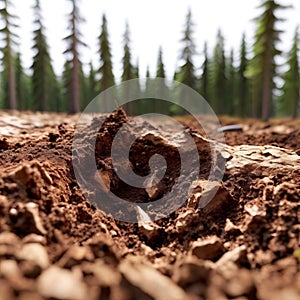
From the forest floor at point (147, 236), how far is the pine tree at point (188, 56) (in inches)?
1111

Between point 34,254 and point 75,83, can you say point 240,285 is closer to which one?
point 34,254

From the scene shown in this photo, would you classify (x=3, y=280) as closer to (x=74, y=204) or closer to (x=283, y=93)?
(x=74, y=204)

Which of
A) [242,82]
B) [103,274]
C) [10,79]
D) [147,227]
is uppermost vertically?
[242,82]

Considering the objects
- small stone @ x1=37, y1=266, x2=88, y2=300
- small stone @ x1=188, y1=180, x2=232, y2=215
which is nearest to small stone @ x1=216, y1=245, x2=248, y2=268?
small stone @ x1=188, y1=180, x2=232, y2=215

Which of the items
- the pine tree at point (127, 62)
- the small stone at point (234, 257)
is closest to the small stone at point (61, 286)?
the small stone at point (234, 257)

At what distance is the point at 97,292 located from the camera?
6.00 feet

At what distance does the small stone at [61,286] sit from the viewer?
1715mm

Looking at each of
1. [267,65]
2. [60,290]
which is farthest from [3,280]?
[267,65]

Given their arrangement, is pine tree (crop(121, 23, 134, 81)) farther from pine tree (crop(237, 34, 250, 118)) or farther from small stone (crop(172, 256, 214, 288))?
small stone (crop(172, 256, 214, 288))

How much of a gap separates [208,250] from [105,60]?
96.8ft

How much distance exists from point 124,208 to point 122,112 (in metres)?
2.38

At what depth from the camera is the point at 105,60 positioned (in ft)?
96.5

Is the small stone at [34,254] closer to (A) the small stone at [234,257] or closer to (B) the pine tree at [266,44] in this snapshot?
(A) the small stone at [234,257]

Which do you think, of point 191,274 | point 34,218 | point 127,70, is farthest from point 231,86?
point 191,274
